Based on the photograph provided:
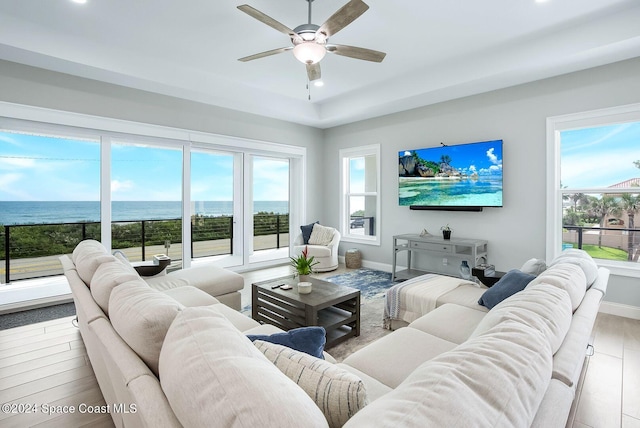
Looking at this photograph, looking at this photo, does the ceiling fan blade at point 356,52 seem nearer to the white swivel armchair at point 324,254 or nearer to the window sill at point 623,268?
the white swivel armchair at point 324,254

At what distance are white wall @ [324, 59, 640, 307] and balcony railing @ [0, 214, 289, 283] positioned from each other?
8.85 feet

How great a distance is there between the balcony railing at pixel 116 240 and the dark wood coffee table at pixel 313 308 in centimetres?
239

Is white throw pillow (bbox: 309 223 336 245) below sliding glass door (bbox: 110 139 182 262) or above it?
below

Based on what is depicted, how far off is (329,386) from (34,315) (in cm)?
411

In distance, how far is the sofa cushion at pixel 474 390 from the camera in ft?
2.03

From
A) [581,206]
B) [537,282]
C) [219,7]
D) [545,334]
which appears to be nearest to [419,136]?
[581,206]

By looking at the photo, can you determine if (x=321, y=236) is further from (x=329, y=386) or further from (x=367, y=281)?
(x=329, y=386)

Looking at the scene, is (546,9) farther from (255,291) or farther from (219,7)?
(255,291)

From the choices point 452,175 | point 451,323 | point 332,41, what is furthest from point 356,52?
point 452,175

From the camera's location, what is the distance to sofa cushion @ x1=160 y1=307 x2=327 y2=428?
644mm

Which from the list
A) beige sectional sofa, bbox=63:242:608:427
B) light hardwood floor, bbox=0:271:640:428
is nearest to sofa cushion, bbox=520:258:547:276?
light hardwood floor, bbox=0:271:640:428

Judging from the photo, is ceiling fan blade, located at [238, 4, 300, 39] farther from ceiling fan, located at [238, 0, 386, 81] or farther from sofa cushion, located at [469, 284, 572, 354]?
sofa cushion, located at [469, 284, 572, 354]

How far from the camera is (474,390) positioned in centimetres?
69

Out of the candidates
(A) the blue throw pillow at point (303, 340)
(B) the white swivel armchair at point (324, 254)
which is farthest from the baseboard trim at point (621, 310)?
(A) the blue throw pillow at point (303, 340)
